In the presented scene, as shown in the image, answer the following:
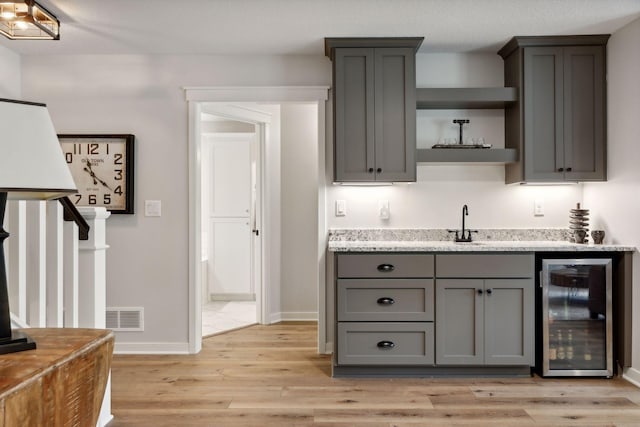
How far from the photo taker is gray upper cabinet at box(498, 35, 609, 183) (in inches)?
130

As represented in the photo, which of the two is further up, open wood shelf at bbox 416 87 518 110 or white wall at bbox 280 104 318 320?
open wood shelf at bbox 416 87 518 110

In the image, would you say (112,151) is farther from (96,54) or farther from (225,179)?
(225,179)

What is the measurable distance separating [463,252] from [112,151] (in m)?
2.68

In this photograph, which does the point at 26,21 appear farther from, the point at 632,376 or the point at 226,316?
the point at 632,376

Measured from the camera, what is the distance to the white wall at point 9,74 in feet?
11.4

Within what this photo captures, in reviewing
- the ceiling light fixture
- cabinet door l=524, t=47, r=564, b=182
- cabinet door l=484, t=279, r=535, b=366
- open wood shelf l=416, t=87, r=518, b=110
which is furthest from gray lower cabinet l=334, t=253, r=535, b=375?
the ceiling light fixture

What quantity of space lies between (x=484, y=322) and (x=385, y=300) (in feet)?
2.13

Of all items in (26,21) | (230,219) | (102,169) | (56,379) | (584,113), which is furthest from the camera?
(230,219)

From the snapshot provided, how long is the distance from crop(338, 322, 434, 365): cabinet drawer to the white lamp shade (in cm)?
209

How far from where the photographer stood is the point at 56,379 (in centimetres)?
131

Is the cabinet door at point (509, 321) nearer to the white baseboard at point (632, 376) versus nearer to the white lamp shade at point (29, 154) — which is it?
the white baseboard at point (632, 376)

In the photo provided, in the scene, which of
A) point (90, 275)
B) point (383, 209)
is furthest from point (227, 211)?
point (90, 275)

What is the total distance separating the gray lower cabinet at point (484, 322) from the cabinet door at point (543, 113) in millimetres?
846

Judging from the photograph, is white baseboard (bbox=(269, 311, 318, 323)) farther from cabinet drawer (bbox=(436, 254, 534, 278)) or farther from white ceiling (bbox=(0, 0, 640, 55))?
white ceiling (bbox=(0, 0, 640, 55))
